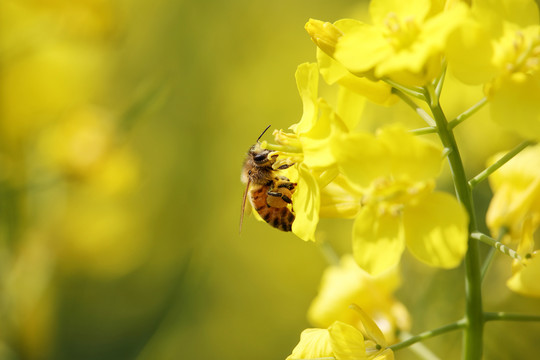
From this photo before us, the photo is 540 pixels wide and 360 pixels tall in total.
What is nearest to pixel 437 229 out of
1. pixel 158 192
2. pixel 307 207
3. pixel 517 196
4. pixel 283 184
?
pixel 307 207

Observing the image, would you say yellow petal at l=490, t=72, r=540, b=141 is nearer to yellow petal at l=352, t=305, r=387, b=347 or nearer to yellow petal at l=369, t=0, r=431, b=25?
yellow petal at l=369, t=0, r=431, b=25

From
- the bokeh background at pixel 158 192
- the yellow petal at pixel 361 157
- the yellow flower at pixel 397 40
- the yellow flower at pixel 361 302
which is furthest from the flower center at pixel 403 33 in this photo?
the bokeh background at pixel 158 192

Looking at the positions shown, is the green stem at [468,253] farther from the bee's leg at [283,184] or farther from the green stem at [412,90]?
the bee's leg at [283,184]

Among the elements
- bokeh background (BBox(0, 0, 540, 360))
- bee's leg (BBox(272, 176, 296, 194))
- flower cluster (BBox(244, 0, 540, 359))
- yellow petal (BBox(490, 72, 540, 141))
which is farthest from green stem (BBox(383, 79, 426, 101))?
bokeh background (BBox(0, 0, 540, 360))

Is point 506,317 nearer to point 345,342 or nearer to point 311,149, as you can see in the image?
point 345,342

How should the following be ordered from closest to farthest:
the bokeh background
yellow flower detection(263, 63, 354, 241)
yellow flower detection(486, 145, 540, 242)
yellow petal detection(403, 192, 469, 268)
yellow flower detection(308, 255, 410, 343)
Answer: yellow petal detection(403, 192, 469, 268)
yellow flower detection(263, 63, 354, 241)
yellow flower detection(486, 145, 540, 242)
yellow flower detection(308, 255, 410, 343)
the bokeh background
